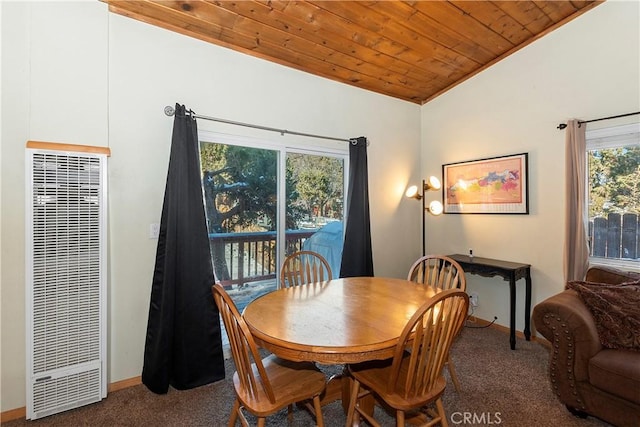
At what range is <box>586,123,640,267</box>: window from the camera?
2.55m

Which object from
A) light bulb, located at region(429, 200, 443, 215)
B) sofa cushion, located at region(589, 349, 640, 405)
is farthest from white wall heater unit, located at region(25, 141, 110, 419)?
light bulb, located at region(429, 200, 443, 215)

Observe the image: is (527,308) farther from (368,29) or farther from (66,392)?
(66,392)

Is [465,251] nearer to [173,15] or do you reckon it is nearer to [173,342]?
[173,342]

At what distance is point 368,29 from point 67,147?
2342 mm

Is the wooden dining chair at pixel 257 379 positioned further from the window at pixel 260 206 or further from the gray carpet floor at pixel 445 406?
the window at pixel 260 206

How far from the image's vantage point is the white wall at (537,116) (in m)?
2.55

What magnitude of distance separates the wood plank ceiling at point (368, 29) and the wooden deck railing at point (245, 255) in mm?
1636

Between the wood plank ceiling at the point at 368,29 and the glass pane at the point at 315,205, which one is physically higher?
the wood plank ceiling at the point at 368,29

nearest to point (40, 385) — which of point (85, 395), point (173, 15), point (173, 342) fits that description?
point (85, 395)

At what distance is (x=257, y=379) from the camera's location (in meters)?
1.60

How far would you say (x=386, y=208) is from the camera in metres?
3.77

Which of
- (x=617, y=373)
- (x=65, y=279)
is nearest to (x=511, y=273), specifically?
(x=617, y=373)

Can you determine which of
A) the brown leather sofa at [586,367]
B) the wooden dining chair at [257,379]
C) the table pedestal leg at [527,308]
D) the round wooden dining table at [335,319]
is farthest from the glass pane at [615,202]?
the wooden dining chair at [257,379]

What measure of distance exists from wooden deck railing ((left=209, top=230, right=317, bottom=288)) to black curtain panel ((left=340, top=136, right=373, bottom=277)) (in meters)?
0.59
